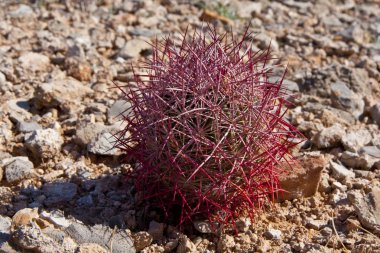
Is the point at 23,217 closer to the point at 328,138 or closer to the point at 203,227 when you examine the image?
the point at 203,227

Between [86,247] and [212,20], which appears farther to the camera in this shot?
[212,20]

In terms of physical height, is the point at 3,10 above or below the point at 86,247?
above

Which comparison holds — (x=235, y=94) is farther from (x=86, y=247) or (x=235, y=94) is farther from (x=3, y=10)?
(x=3, y=10)

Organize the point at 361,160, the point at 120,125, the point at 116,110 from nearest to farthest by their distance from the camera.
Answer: the point at 120,125 < the point at 361,160 < the point at 116,110

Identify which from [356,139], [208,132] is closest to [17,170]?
[208,132]

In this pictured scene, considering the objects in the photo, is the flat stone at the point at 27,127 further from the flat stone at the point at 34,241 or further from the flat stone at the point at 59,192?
the flat stone at the point at 34,241

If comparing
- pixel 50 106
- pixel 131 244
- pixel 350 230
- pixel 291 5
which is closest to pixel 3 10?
pixel 50 106

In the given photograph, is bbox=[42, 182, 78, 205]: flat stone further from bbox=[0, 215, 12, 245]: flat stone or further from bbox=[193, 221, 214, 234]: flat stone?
bbox=[193, 221, 214, 234]: flat stone

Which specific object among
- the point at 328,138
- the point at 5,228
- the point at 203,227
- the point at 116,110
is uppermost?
the point at 328,138
